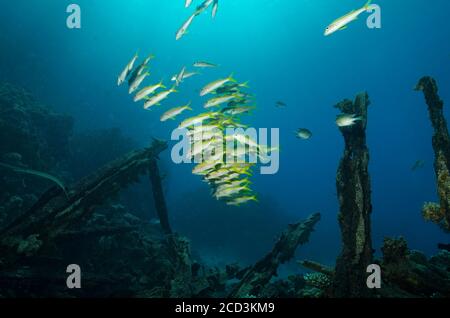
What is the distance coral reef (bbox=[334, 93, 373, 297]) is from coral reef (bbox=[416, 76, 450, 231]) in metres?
1.33

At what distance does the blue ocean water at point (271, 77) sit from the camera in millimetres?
30636

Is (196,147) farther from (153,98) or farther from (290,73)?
(290,73)

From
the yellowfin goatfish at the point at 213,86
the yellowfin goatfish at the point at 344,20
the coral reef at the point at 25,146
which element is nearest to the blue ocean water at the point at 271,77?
the yellowfin goatfish at the point at 213,86

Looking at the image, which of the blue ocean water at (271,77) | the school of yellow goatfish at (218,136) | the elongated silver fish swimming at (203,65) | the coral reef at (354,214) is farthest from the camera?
the blue ocean water at (271,77)

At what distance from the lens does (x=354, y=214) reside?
404cm

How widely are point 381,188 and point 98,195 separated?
145 m

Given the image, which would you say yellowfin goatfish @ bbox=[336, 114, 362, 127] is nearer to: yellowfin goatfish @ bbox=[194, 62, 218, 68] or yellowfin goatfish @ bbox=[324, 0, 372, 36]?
yellowfin goatfish @ bbox=[324, 0, 372, 36]

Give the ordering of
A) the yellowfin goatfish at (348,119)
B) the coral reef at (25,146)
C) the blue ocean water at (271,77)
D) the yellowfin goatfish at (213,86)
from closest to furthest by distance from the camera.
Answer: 1. the yellowfin goatfish at (348,119)
2. the yellowfin goatfish at (213,86)
3. the coral reef at (25,146)
4. the blue ocean water at (271,77)

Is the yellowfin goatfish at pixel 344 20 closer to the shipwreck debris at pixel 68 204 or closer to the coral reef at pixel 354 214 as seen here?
the coral reef at pixel 354 214

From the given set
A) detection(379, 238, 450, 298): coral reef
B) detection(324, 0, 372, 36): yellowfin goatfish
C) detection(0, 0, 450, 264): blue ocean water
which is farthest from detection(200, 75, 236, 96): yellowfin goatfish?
detection(0, 0, 450, 264): blue ocean water

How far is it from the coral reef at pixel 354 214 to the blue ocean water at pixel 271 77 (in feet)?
28.4

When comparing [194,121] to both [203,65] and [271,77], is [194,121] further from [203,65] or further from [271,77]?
[271,77]

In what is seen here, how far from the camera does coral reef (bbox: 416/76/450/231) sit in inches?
178

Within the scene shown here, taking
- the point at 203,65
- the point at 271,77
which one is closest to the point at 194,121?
the point at 203,65
